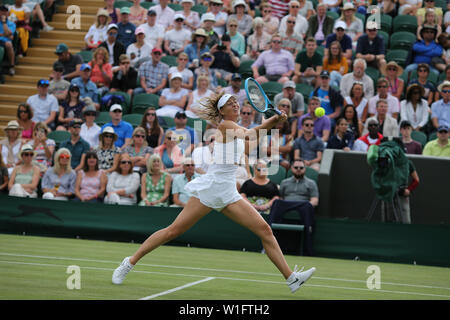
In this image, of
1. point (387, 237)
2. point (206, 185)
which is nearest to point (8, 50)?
point (387, 237)

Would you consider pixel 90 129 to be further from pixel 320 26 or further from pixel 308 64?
pixel 320 26

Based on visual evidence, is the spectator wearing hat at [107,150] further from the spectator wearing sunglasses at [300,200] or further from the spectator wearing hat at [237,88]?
the spectator wearing sunglasses at [300,200]

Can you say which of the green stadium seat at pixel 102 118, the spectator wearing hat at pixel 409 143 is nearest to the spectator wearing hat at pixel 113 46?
the green stadium seat at pixel 102 118

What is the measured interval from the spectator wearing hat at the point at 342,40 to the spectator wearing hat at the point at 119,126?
474 cm

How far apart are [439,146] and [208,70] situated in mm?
5332

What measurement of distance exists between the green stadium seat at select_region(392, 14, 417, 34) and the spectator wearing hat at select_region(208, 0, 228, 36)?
4185mm

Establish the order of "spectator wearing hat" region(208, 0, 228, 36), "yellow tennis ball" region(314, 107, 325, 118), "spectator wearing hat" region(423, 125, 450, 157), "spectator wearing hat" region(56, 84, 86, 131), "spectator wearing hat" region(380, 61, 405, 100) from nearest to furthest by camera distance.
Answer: "yellow tennis ball" region(314, 107, 325, 118) < "spectator wearing hat" region(423, 125, 450, 157) < "spectator wearing hat" region(380, 61, 405, 100) < "spectator wearing hat" region(56, 84, 86, 131) < "spectator wearing hat" region(208, 0, 228, 36)

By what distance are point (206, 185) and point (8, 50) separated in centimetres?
1262

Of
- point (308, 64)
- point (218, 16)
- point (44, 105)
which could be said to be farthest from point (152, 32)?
point (308, 64)

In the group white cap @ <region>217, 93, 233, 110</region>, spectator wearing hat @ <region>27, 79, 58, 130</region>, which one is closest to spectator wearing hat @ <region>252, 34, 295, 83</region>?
spectator wearing hat @ <region>27, 79, 58, 130</region>

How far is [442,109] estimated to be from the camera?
14086mm

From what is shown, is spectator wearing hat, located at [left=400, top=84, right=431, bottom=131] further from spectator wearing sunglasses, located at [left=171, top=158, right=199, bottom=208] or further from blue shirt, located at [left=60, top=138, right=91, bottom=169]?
blue shirt, located at [left=60, top=138, right=91, bottom=169]

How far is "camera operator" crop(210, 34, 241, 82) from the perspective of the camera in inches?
630

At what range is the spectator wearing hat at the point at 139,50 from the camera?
1666 centimetres
